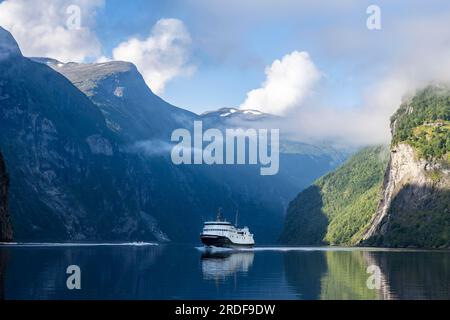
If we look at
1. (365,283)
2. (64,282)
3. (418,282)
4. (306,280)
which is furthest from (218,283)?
(418,282)

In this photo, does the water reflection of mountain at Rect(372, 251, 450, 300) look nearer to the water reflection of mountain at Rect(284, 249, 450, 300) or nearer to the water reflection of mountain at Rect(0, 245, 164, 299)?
the water reflection of mountain at Rect(284, 249, 450, 300)

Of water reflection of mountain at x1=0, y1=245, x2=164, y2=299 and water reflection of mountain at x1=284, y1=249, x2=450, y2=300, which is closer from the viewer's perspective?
water reflection of mountain at x1=0, y1=245, x2=164, y2=299

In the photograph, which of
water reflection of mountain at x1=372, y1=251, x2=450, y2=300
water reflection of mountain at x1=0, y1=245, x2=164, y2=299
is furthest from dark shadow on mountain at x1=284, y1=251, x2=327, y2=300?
water reflection of mountain at x1=0, y1=245, x2=164, y2=299

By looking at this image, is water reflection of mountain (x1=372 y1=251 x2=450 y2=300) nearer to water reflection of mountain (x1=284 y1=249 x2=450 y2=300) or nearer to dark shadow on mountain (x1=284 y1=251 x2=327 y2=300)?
water reflection of mountain (x1=284 y1=249 x2=450 y2=300)

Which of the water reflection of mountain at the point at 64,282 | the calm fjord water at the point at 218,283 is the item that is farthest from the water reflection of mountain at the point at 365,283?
the water reflection of mountain at the point at 64,282

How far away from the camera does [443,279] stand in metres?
98.5

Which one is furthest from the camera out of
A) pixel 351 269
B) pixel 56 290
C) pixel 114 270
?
pixel 351 269

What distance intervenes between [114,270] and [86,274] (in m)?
10.8

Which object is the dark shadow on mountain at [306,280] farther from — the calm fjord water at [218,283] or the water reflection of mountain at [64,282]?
the water reflection of mountain at [64,282]

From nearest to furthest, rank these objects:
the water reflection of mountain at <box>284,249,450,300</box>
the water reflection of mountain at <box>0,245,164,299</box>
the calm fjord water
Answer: the water reflection of mountain at <box>0,245,164,299</box> → the calm fjord water → the water reflection of mountain at <box>284,249,450,300</box>

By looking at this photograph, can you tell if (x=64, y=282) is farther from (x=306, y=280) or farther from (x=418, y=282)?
(x=418, y=282)

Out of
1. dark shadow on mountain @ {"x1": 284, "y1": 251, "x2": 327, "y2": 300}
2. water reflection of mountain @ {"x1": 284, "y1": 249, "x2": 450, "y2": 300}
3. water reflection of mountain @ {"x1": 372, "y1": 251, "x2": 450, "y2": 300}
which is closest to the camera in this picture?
water reflection of mountain @ {"x1": 372, "y1": 251, "x2": 450, "y2": 300}
